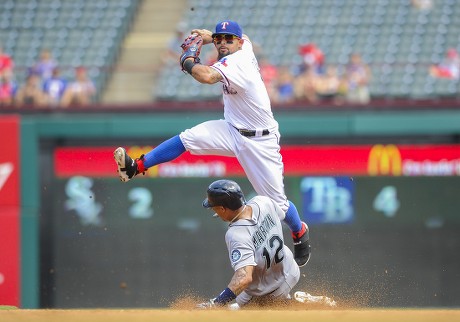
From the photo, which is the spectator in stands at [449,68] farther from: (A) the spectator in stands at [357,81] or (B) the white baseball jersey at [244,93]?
(B) the white baseball jersey at [244,93]

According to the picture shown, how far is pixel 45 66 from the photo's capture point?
556 inches

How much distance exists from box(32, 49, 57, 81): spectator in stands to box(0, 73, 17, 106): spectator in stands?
373 mm

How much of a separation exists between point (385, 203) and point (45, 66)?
5243 mm

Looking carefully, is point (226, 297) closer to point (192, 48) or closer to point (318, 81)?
point (192, 48)

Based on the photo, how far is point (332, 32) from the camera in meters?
15.7

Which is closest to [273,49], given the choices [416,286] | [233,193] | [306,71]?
[306,71]

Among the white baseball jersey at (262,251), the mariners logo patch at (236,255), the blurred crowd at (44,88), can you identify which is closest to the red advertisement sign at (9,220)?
the blurred crowd at (44,88)

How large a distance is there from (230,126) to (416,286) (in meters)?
4.83

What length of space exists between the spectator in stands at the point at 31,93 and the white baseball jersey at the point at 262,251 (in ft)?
22.8

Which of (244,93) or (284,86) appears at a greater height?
(244,93)

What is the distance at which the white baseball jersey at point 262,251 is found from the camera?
256 inches

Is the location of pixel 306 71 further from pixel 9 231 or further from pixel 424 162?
pixel 9 231

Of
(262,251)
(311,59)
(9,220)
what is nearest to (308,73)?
(311,59)

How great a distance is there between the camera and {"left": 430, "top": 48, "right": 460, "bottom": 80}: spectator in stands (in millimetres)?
13859
